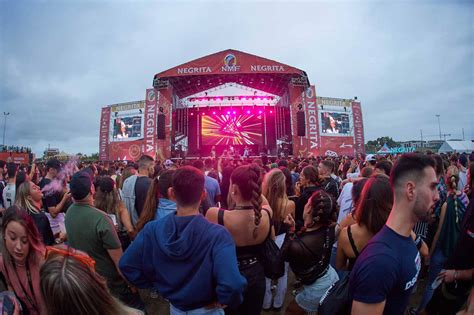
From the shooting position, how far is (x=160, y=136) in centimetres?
1730

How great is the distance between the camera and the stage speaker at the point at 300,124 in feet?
57.4

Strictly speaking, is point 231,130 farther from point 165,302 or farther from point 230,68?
point 165,302

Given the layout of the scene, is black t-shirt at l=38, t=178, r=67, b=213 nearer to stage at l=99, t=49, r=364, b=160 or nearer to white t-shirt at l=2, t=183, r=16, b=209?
white t-shirt at l=2, t=183, r=16, b=209

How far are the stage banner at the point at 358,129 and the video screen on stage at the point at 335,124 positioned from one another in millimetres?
577

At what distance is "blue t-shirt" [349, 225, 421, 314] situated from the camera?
1.17 m

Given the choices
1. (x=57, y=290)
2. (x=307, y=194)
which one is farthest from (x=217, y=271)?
(x=307, y=194)

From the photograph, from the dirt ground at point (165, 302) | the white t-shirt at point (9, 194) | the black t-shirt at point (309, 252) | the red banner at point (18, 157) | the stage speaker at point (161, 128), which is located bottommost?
the dirt ground at point (165, 302)

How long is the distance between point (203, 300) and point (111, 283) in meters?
1.12

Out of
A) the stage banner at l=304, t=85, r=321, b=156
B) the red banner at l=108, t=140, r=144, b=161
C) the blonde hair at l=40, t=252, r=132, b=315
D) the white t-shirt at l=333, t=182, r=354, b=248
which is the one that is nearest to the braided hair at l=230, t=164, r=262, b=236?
the blonde hair at l=40, t=252, r=132, b=315

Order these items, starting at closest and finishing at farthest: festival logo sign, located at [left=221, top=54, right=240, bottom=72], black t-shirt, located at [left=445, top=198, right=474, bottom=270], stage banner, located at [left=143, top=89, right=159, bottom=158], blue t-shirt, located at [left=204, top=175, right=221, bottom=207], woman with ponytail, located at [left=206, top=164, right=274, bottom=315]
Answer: black t-shirt, located at [left=445, top=198, right=474, bottom=270]
woman with ponytail, located at [left=206, top=164, right=274, bottom=315]
blue t-shirt, located at [left=204, top=175, right=221, bottom=207]
festival logo sign, located at [left=221, top=54, right=240, bottom=72]
stage banner, located at [left=143, top=89, right=159, bottom=158]

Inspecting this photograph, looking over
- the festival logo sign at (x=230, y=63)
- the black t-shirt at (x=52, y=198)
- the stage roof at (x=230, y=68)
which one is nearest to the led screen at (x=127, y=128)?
the stage roof at (x=230, y=68)

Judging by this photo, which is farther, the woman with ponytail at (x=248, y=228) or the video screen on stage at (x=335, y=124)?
the video screen on stage at (x=335, y=124)

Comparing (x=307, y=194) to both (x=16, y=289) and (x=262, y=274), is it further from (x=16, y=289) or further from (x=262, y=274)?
(x=16, y=289)

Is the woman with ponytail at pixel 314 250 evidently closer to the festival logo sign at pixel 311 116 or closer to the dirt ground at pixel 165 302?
the dirt ground at pixel 165 302
